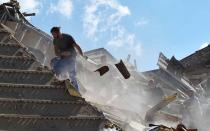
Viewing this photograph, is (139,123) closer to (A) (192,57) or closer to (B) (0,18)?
(B) (0,18)

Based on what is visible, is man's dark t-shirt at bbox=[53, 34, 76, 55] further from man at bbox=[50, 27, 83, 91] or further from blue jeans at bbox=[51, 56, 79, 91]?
blue jeans at bbox=[51, 56, 79, 91]

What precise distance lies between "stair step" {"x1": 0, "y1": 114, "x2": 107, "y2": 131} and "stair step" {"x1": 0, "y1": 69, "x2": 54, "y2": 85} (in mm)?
624

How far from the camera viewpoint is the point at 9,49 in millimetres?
8242

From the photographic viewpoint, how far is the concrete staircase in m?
7.56

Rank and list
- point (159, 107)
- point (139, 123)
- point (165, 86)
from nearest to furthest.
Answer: point (139, 123) → point (159, 107) → point (165, 86)

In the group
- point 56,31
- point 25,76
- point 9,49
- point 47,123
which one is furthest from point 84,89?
point 47,123

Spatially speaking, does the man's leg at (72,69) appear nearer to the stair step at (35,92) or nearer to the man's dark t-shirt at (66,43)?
the man's dark t-shirt at (66,43)

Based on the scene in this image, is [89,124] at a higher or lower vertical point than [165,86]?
lower

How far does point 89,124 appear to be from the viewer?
773 cm

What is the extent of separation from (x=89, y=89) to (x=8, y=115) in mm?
7037

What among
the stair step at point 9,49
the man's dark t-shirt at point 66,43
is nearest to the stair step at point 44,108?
the stair step at point 9,49

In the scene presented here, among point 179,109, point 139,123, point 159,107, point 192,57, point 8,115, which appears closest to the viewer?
point 8,115

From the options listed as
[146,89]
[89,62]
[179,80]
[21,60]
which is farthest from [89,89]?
[21,60]

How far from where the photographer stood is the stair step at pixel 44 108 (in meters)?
7.66
